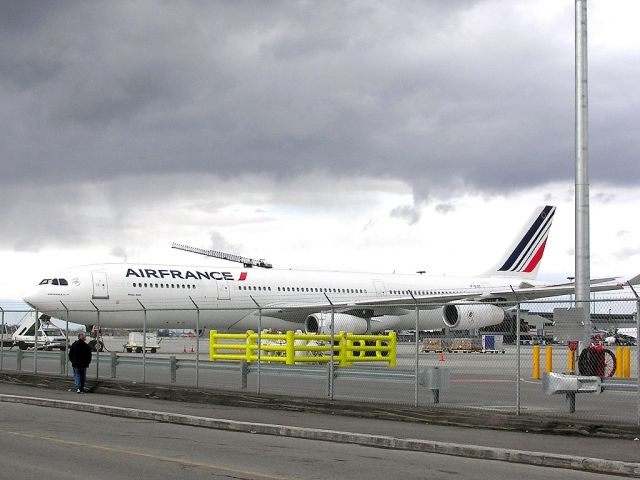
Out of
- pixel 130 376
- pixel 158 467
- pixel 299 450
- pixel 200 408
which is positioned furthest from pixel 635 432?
pixel 130 376

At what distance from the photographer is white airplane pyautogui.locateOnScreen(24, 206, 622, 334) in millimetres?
40969

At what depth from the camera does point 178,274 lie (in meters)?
43.6

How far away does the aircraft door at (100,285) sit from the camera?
1617 inches

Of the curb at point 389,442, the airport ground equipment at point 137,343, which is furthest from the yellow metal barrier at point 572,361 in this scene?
the airport ground equipment at point 137,343

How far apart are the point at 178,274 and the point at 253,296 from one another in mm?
4062

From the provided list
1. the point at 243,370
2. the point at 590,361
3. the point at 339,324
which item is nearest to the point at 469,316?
the point at 339,324

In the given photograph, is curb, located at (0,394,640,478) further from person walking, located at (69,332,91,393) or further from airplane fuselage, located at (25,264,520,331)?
airplane fuselage, located at (25,264,520,331)

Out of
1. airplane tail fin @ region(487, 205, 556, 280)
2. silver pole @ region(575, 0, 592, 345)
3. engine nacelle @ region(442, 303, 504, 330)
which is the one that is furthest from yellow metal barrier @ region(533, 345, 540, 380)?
airplane tail fin @ region(487, 205, 556, 280)

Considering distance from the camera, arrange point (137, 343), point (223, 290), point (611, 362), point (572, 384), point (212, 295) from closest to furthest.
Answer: point (572, 384), point (611, 362), point (212, 295), point (223, 290), point (137, 343)

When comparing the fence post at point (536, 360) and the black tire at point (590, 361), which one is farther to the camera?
the fence post at point (536, 360)

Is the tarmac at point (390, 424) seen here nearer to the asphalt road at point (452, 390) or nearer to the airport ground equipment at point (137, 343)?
the asphalt road at point (452, 390)

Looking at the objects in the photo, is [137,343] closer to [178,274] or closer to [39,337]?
[178,274]

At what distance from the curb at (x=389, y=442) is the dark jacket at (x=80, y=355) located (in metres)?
3.48

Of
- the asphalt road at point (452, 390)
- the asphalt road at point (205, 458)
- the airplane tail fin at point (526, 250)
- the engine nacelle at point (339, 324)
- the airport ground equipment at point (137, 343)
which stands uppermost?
the airplane tail fin at point (526, 250)
